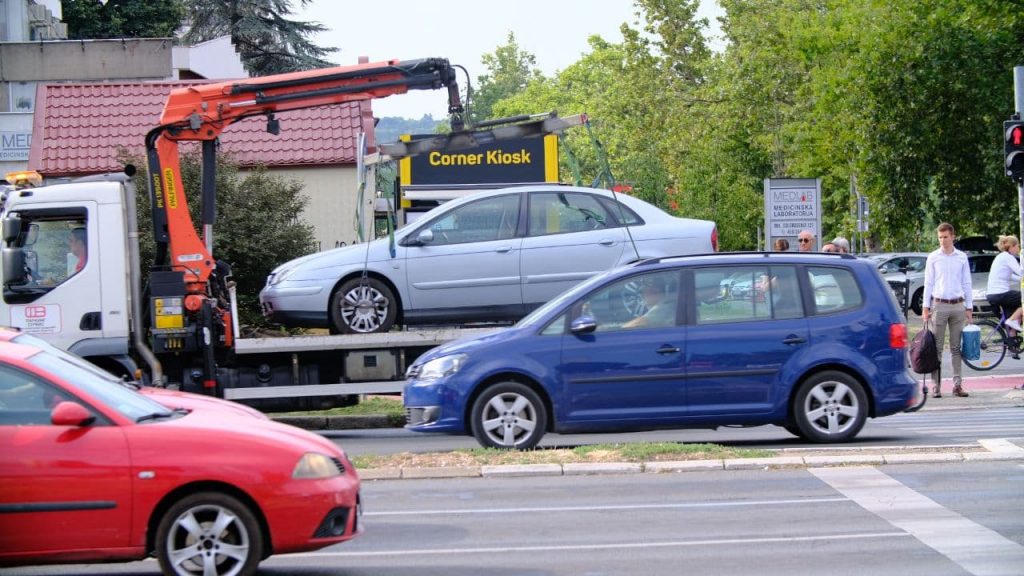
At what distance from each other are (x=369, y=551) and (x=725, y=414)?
14.5 ft

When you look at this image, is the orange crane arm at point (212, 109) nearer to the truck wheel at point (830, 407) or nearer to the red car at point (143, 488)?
the truck wheel at point (830, 407)

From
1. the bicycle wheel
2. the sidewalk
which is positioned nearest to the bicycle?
the bicycle wheel

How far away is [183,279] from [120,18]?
4822 centimetres

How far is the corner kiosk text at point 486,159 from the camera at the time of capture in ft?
68.2

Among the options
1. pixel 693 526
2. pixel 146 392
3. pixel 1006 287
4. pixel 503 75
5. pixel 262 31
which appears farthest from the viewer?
pixel 503 75

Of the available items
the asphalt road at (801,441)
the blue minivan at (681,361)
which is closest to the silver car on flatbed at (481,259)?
the asphalt road at (801,441)

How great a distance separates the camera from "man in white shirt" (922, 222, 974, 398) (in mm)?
15781

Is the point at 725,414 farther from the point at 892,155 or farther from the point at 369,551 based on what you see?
the point at 892,155

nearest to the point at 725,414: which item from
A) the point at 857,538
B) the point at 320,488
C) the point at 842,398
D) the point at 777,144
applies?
the point at 842,398

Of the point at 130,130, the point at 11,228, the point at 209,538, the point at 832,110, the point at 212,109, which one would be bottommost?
the point at 209,538

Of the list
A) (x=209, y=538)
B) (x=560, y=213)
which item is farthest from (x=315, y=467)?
(x=560, y=213)

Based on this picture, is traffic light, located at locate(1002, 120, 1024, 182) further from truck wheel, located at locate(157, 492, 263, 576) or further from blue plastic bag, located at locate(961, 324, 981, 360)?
truck wheel, located at locate(157, 492, 263, 576)

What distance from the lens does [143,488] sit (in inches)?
267

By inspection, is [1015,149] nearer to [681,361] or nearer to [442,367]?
[681,361]
